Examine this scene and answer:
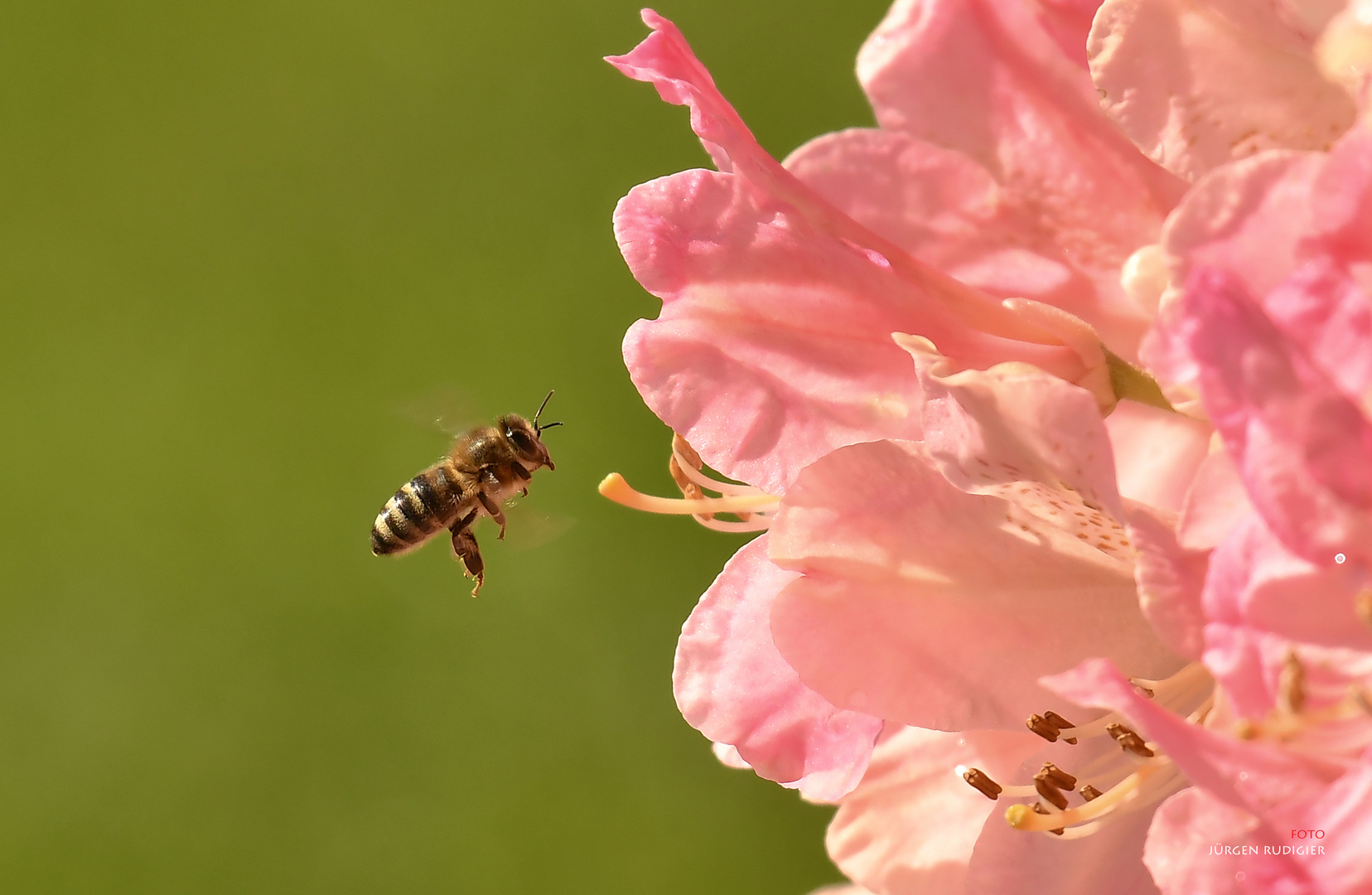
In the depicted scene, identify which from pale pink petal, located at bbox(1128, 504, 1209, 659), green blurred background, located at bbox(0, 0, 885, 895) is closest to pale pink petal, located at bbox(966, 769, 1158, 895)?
pale pink petal, located at bbox(1128, 504, 1209, 659)

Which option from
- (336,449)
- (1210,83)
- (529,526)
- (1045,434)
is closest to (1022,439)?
(1045,434)

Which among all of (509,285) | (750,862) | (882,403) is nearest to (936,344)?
(882,403)

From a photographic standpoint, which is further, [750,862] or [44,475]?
[44,475]

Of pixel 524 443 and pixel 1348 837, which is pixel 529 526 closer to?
pixel 524 443

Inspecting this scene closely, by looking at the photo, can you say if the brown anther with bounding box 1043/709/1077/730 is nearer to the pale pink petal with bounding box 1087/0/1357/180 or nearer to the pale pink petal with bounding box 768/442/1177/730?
the pale pink petal with bounding box 768/442/1177/730

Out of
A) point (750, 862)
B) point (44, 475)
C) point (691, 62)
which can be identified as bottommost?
point (750, 862)

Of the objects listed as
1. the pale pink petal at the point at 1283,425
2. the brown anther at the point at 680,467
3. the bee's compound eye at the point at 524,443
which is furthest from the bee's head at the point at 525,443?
the pale pink petal at the point at 1283,425

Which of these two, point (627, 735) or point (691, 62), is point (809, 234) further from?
point (627, 735)

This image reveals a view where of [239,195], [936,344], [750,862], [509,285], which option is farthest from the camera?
[239,195]

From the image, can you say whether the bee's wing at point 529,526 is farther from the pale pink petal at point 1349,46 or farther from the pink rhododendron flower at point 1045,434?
the pale pink petal at point 1349,46
